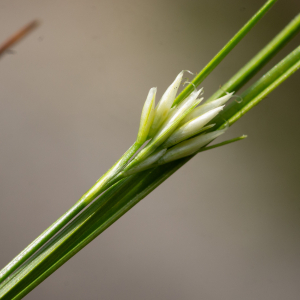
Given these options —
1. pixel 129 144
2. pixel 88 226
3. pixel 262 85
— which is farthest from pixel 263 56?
pixel 129 144

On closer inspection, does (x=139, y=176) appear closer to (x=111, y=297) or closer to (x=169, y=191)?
(x=169, y=191)

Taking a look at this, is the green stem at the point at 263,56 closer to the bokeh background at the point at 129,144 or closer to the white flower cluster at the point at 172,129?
the white flower cluster at the point at 172,129

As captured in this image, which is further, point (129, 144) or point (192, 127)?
point (129, 144)

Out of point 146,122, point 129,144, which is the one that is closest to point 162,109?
point 146,122

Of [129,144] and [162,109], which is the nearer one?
[162,109]

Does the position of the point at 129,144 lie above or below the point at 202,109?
above

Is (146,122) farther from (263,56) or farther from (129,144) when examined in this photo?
(129,144)

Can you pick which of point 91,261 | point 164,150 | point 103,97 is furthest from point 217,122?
point 91,261

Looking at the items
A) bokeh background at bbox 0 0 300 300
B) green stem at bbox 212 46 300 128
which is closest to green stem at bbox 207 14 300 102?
green stem at bbox 212 46 300 128

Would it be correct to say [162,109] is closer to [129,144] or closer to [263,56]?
[263,56]
